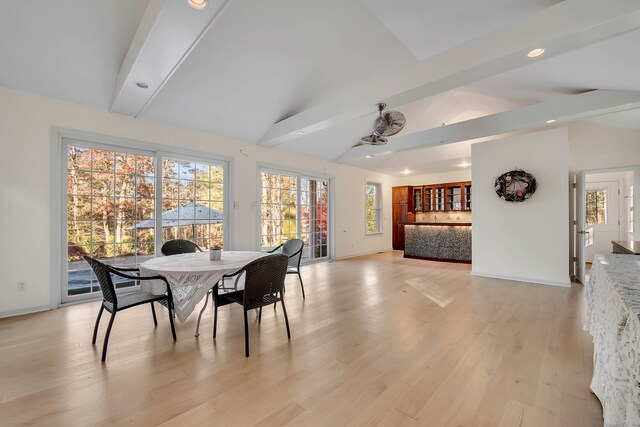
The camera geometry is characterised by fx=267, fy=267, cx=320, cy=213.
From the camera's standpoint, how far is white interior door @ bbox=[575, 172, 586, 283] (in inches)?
180

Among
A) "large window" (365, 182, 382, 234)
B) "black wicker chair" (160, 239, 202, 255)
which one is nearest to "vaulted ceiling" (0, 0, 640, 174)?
"black wicker chair" (160, 239, 202, 255)

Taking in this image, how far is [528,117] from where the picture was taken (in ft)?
13.9

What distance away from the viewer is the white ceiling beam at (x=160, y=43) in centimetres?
199

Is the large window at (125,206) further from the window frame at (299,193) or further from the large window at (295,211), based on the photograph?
the large window at (295,211)

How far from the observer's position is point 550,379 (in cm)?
190

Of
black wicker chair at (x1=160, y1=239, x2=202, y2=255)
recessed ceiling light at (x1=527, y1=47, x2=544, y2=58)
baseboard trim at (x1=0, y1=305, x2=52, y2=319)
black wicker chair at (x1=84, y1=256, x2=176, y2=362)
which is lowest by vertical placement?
baseboard trim at (x1=0, y1=305, x2=52, y2=319)

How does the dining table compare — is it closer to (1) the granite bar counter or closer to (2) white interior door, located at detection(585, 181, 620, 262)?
(1) the granite bar counter

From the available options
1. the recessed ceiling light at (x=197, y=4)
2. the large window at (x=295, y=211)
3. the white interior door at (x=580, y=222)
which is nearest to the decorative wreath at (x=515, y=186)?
the white interior door at (x=580, y=222)

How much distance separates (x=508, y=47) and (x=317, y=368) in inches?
123

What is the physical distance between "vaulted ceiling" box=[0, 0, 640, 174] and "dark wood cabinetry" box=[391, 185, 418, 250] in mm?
4400

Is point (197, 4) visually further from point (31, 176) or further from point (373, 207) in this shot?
point (373, 207)

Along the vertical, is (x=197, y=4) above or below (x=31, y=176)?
above

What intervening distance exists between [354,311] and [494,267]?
3.31 m

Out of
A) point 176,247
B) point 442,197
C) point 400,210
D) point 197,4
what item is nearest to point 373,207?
point 400,210
